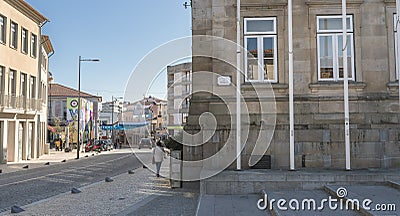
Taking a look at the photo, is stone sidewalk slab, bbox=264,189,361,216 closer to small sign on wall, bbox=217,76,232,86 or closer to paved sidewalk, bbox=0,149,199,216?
paved sidewalk, bbox=0,149,199,216

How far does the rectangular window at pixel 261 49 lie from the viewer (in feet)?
43.0

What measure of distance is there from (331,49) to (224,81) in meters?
3.59

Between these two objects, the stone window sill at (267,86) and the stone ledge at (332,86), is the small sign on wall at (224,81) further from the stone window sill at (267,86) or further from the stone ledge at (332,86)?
the stone ledge at (332,86)

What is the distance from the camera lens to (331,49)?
13.0 metres

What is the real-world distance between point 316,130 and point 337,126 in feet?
2.12

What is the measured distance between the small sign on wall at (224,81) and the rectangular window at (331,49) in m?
2.94

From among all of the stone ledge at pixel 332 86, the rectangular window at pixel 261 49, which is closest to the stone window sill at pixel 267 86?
the rectangular window at pixel 261 49

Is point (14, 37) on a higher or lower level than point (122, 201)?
higher

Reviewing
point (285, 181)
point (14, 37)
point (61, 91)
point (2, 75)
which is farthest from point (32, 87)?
point (61, 91)

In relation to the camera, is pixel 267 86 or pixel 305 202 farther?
pixel 267 86

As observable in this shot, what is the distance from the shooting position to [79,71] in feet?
119

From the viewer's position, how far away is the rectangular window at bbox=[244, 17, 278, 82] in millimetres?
13117

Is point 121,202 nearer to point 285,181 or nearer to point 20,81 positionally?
point 285,181

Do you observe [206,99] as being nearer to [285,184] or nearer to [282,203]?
[285,184]
